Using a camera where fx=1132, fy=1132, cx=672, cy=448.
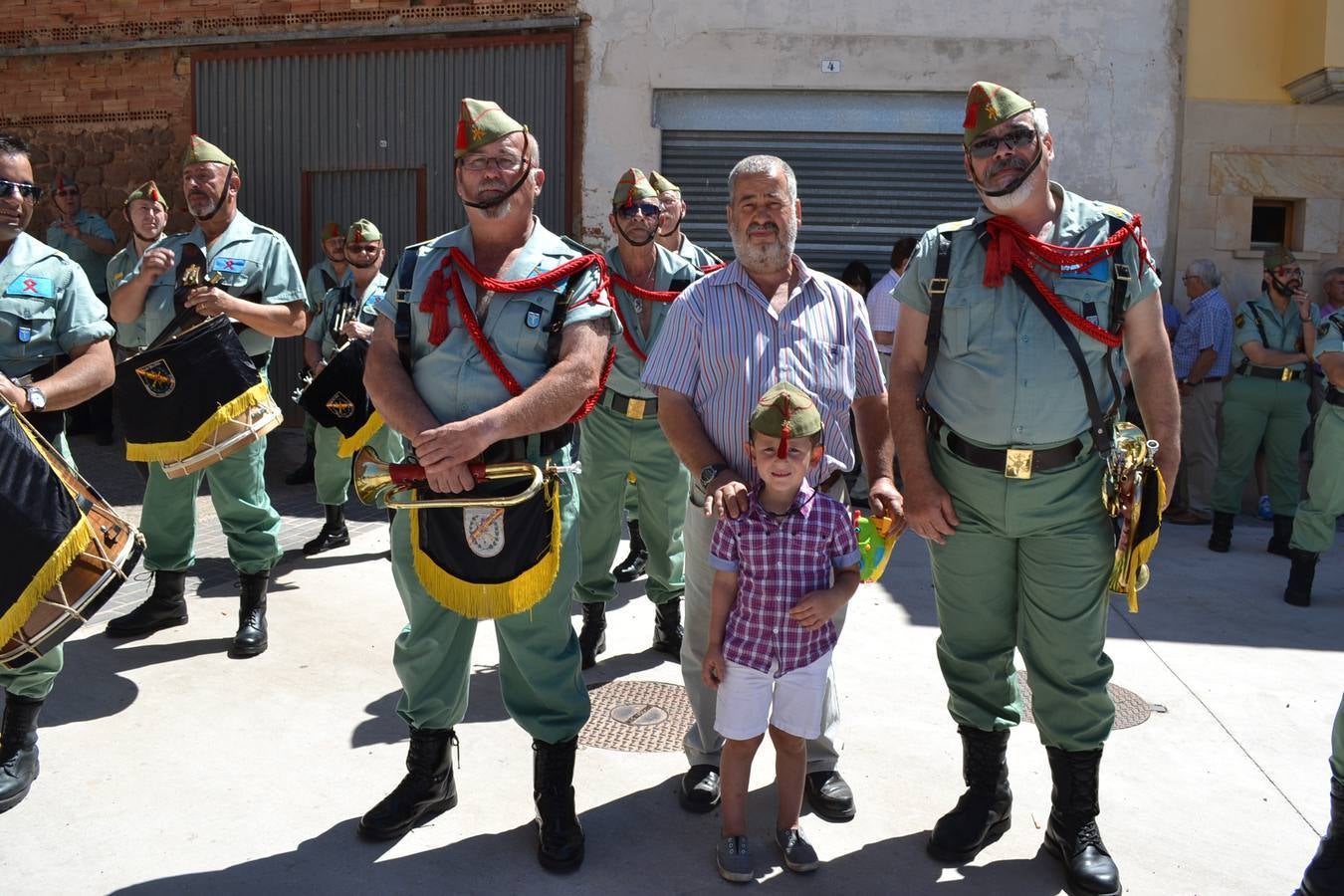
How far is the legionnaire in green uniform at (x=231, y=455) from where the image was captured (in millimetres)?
5180

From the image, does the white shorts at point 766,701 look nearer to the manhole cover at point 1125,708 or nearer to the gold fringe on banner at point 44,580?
the manhole cover at point 1125,708

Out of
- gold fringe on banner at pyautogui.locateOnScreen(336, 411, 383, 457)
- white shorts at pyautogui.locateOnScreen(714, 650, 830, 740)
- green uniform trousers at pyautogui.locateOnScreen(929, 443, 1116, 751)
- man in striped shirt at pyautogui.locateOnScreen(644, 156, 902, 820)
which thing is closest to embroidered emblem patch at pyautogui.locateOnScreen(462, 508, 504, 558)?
man in striped shirt at pyautogui.locateOnScreen(644, 156, 902, 820)

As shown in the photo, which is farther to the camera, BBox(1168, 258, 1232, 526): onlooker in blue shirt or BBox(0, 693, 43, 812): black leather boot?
BBox(1168, 258, 1232, 526): onlooker in blue shirt

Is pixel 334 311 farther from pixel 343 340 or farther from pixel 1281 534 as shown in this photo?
pixel 1281 534

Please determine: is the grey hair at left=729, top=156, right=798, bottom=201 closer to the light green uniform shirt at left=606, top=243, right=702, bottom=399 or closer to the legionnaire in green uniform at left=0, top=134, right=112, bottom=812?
the light green uniform shirt at left=606, top=243, right=702, bottom=399

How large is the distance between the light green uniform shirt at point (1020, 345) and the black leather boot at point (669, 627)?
229 centimetres

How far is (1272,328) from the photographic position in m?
7.98

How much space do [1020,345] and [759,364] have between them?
2.54 feet

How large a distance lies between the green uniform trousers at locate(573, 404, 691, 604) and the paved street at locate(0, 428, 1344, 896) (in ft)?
1.30

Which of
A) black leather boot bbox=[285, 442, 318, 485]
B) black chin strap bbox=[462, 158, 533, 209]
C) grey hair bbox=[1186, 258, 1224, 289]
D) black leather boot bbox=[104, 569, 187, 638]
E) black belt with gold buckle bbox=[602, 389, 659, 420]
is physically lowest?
black leather boot bbox=[285, 442, 318, 485]

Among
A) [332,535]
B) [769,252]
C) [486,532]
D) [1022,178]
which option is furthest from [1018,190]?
[332,535]

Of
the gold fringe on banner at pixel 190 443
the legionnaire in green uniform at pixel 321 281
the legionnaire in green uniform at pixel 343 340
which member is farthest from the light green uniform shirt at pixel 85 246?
the gold fringe on banner at pixel 190 443

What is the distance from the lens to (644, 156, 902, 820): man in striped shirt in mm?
3508

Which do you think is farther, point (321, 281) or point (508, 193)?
point (321, 281)
